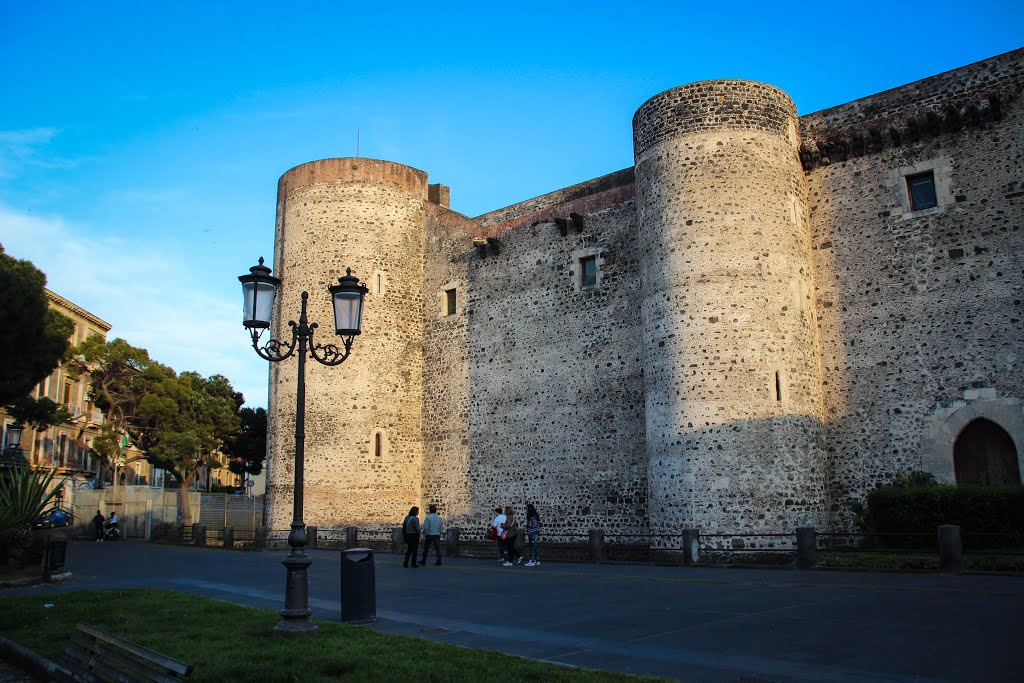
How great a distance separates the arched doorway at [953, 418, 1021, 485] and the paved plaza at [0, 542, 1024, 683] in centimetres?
512

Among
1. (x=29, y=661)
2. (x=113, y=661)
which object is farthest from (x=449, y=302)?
(x=113, y=661)

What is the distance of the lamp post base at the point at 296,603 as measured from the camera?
9.08 m

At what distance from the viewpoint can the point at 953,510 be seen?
16.2m

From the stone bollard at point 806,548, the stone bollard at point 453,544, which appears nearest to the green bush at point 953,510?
the stone bollard at point 806,548

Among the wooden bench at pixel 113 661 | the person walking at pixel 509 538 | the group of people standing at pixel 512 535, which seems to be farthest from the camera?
the person walking at pixel 509 538

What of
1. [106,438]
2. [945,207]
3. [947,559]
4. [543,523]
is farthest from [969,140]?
[106,438]

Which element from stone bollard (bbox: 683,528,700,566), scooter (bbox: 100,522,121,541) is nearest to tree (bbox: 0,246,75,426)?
scooter (bbox: 100,522,121,541)

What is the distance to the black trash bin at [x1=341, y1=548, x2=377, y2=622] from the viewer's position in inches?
414

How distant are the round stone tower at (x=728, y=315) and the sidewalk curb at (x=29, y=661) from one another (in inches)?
560

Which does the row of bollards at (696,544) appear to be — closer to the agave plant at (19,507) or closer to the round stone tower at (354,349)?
the round stone tower at (354,349)

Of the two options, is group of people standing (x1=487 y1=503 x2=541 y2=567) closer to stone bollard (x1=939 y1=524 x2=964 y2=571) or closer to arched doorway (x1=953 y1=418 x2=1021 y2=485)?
stone bollard (x1=939 y1=524 x2=964 y2=571)

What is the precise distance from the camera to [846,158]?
21.2m

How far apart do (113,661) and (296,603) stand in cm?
334

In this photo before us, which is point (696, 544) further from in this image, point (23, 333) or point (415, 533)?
point (23, 333)
